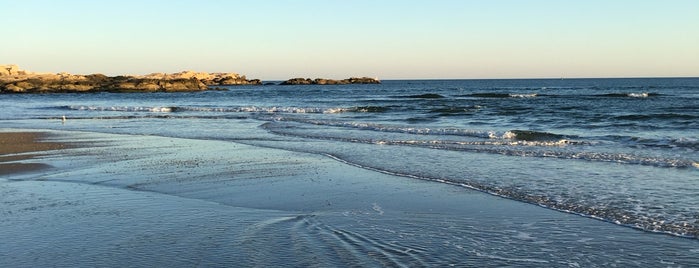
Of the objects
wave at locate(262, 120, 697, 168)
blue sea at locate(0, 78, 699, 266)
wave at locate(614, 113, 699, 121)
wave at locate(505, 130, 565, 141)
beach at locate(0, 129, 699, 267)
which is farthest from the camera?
wave at locate(614, 113, 699, 121)

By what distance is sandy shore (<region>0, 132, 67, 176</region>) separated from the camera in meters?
13.4

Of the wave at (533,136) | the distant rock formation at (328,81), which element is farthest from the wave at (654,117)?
the distant rock formation at (328,81)

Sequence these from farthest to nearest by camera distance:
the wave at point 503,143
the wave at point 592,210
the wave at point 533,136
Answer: the wave at point 533,136 → the wave at point 503,143 → the wave at point 592,210

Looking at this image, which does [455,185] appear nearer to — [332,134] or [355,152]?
[355,152]

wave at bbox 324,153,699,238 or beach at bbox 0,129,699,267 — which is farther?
wave at bbox 324,153,699,238

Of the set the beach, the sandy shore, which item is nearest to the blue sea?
the beach

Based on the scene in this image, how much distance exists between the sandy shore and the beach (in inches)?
35.5

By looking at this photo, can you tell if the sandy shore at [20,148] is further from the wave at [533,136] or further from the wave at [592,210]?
the wave at [533,136]

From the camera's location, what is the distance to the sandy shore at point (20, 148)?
13438 millimetres

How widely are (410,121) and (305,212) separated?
73.5 ft

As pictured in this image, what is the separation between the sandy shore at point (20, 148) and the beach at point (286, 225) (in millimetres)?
903

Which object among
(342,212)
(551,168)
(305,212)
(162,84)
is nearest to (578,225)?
(342,212)

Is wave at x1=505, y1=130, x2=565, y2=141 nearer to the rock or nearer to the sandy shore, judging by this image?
the sandy shore

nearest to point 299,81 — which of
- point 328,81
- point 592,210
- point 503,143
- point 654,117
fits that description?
point 328,81
